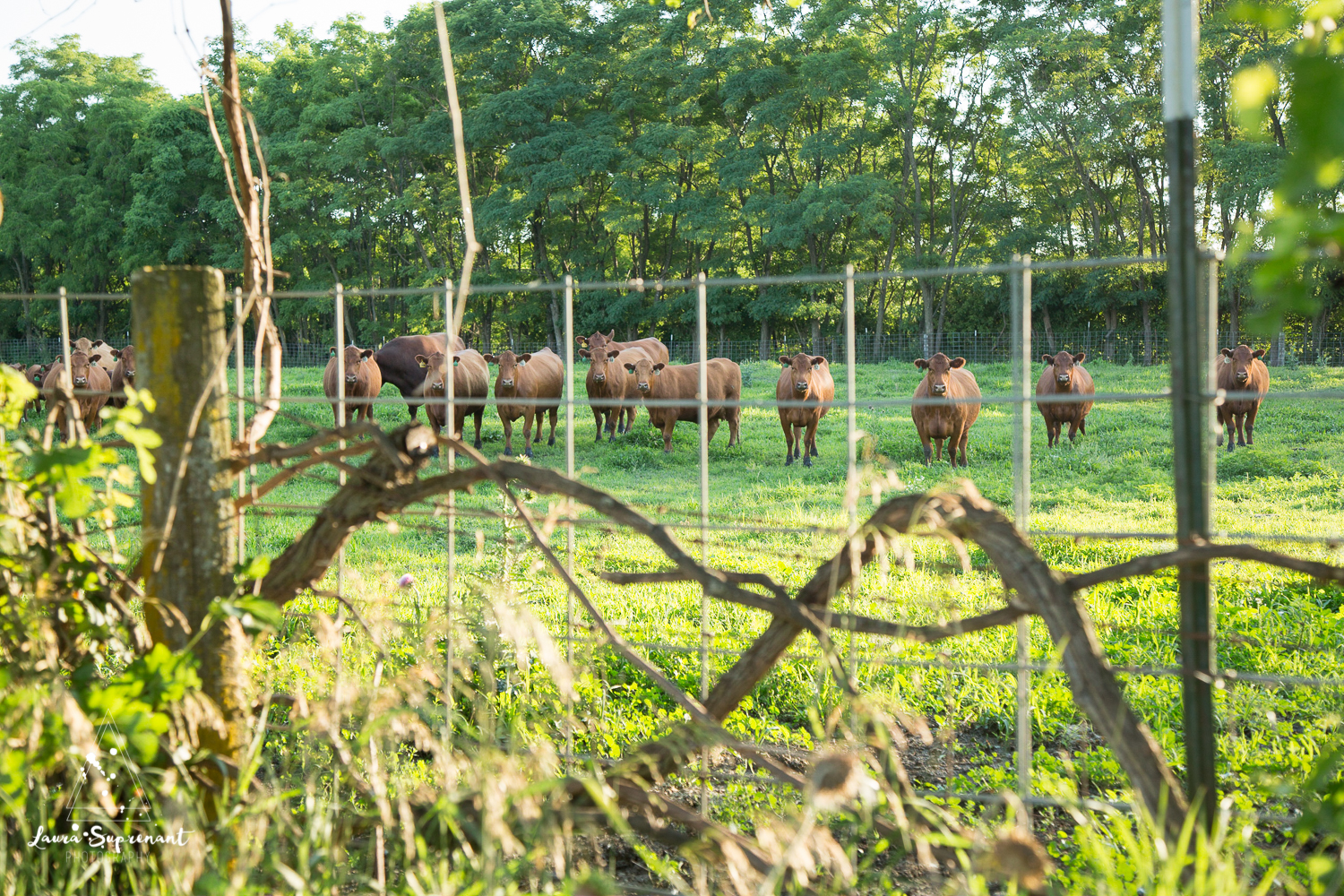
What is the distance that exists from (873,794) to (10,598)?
1.81 m

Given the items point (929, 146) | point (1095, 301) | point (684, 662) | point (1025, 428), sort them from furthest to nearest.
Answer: point (929, 146) < point (1095, 301) < point (684, 662) < point (1025, 428)

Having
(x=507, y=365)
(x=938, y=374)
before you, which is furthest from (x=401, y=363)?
(x=938, y=374)

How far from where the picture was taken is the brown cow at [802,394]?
509 inches

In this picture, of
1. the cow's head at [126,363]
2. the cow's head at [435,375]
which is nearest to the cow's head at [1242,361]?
the cow's head at [435,375]

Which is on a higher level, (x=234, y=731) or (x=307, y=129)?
(x=307, y=129)

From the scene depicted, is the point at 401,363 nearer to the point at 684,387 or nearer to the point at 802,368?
the point at 684,387

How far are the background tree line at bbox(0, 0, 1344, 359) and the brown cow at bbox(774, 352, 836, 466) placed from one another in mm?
17795

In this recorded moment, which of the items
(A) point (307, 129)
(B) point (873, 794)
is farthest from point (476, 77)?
(B) point (873, 794)

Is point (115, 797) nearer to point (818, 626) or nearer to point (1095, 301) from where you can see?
point (818, 626)

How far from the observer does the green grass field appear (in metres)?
3.09

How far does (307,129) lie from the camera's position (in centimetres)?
3794

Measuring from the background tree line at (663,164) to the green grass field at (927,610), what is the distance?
70.7 ft

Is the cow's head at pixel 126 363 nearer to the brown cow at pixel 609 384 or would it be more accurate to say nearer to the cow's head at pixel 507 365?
the cow's head at pixel 507 365

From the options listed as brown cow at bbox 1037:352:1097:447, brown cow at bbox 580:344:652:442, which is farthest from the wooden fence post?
brown cow at bbox 1037:352:1097:447
